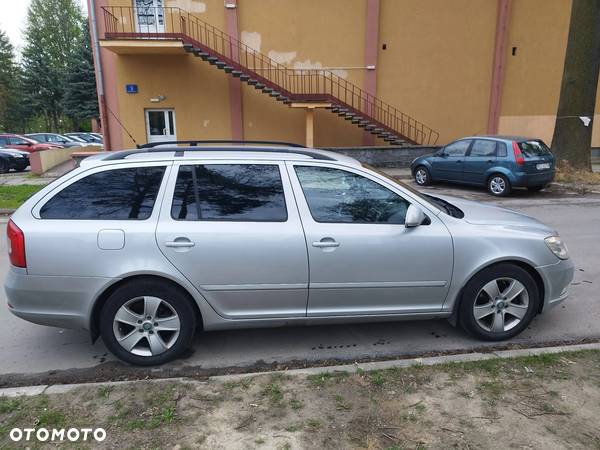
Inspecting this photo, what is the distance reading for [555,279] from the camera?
12.4 ft

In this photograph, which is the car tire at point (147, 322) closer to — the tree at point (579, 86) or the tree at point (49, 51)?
the tree at point (579, 86)

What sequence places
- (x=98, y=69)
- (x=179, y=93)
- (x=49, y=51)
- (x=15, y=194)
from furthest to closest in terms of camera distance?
(x=49, y=51) → (x=179, y=93) → (x=98, y=69) → (x=15, y=194)

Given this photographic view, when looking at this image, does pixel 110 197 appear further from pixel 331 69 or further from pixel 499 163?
pixel 331 69

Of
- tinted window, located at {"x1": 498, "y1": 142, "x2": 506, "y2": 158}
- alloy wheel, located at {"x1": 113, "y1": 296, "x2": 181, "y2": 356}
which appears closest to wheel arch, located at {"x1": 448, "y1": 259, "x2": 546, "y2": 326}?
alloy wheel, located at {"x1": 113, "y1": 296, "x2": 181, "y2": 356}

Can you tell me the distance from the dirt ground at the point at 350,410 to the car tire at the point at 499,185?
28.8ft

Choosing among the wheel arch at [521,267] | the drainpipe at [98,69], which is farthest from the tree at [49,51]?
the wheel arch at [521,267]

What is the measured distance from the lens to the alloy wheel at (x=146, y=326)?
11.0ft

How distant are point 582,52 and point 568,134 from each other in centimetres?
232

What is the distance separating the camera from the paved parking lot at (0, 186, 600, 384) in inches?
142

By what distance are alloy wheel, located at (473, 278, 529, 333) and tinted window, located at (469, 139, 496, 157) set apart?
8824 millimetres

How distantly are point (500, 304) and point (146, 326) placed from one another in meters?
2.83

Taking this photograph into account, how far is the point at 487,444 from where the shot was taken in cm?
251

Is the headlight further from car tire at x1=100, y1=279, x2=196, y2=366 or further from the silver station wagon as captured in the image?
car tire at x1=100, y1=279, x2=196, y2=366

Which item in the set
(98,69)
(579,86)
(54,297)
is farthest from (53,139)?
(54,297)
